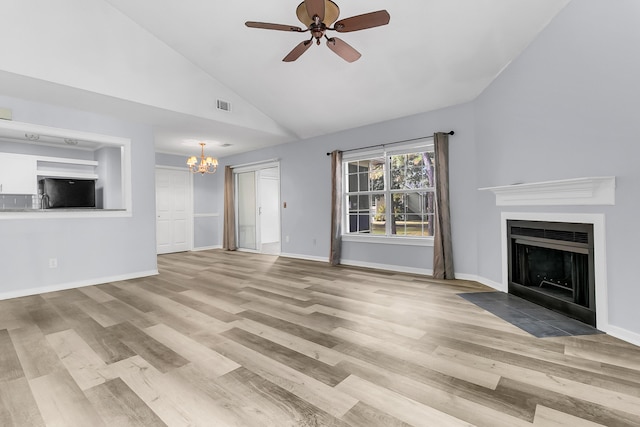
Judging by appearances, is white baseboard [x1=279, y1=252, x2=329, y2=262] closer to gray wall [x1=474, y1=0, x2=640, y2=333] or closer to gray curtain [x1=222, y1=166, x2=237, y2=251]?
gray curtain [x1=222, y1=166, x2=237, y2=251]

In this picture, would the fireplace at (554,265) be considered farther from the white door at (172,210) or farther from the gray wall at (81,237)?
the white door at (172,210)

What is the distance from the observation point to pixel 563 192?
287 cm

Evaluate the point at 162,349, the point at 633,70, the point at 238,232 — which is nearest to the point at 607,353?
the point at 633,70

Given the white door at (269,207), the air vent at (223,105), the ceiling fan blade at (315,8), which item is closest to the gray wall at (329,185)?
the white door at (269,207)

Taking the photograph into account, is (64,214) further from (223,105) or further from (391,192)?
(391,192)

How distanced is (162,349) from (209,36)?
3.70 m

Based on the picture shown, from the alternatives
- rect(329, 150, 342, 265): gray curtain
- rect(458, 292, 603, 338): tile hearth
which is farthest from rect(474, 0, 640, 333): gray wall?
rect(329, 150, 342, 265): gray curtain

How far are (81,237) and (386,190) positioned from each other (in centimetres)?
476

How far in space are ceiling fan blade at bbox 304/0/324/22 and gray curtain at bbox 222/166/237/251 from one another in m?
6.17

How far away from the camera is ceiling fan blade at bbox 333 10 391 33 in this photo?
239 cm

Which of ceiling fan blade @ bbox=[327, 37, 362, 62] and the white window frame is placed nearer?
ceiling fan blade @ bbox=[327, 37, 362, 62]

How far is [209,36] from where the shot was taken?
12.8 ft

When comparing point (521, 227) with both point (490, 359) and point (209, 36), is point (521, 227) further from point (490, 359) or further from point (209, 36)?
point (209, 36)

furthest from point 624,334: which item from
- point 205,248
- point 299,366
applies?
point 205,248
